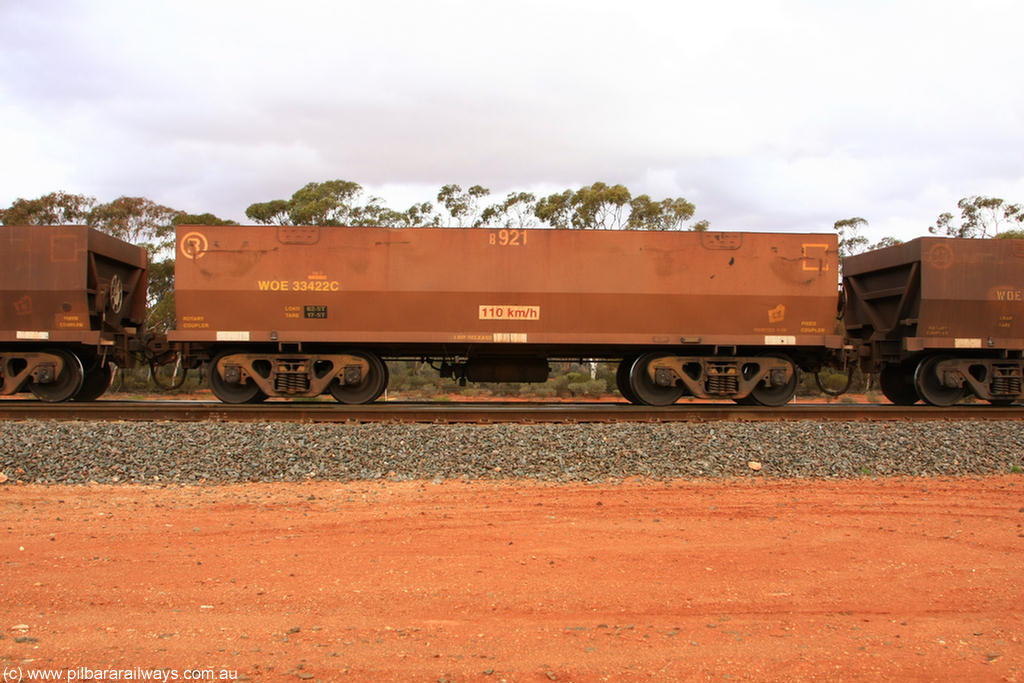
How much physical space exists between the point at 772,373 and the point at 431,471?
6821 mm

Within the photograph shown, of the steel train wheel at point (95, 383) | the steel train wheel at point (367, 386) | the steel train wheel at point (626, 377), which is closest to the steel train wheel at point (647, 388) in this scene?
the steel train wheel at point (626, 377)

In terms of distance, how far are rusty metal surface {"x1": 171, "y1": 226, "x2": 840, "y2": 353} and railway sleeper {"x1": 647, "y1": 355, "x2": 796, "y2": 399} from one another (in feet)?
1.22

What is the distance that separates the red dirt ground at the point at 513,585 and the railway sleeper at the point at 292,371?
15.3 ft

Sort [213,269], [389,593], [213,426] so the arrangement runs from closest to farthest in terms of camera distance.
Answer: [389,593] < [213,426] < [213,269]

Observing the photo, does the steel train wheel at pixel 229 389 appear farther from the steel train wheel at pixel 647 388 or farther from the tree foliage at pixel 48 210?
the tree foliage at pixel 48 210

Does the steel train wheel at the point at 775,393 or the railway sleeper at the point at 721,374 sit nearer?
the railway sleeper at the point at 721,374

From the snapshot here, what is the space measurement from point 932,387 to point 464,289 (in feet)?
27.5

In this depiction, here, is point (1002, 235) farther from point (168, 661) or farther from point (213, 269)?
point (168, 661)

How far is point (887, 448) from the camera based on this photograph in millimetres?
7195

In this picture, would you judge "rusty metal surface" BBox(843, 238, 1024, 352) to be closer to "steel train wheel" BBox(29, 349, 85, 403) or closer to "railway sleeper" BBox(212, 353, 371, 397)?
"railway sleeper" BBox(212, 353, 371, 397)

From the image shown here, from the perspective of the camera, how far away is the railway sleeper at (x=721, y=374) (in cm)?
1065

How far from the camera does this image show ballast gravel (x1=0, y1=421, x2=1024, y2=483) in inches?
247

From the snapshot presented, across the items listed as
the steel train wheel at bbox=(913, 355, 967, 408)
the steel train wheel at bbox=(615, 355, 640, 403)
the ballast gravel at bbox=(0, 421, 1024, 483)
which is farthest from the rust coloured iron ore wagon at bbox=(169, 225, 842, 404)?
the ballast gravel at bbox=(0, 421, 1024, 483)

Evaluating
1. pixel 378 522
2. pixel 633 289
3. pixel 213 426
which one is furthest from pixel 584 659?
pixel 633 289
